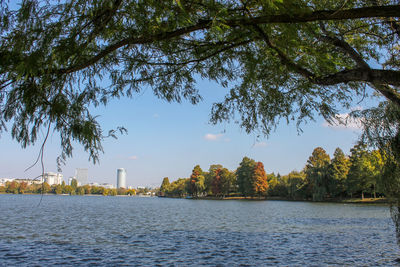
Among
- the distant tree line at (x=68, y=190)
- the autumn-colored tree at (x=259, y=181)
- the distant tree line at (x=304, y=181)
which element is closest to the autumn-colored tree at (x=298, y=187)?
the distant tree line at (x=304, y=181)

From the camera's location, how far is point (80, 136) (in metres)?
2.30

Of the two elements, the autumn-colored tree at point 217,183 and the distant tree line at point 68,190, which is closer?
the autumn-colored tree at point 217,183

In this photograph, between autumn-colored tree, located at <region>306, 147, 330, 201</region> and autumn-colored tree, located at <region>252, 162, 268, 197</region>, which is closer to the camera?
autumn-colored tree, located at <region>306, 147, 330, 201</region>

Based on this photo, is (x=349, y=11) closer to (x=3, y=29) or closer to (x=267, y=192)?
(x=3, y=29)

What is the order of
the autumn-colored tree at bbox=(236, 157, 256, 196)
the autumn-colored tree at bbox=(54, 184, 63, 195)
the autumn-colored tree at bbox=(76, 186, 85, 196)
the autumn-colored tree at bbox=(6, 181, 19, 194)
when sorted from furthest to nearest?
the autumn-colored tree at bbox=(76, 186, 85, 196) < the autumn-colored tree at bbox=(6, 181, 19, 194) < the autumn-colored tree at bbox=(54, 184, 63, 195) < the autumn-colored tree at bbox=(236, 157, 256, 196)

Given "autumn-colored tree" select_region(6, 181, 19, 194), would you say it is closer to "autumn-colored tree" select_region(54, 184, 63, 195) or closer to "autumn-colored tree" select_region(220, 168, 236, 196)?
"autumn-colored tree" select_region(54, 184, 63, 195)

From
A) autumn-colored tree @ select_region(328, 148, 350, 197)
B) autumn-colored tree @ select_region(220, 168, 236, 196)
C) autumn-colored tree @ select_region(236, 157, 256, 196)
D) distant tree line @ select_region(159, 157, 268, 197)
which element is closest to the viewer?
autumn-colored tree @ select_region(328, 148, 350, 197)

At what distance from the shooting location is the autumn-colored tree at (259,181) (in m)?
63.0

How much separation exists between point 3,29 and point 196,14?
5.20 feet

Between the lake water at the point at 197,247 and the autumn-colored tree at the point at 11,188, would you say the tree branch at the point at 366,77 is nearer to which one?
the lake water at the point at 197,247

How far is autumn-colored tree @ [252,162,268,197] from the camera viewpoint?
62978 millimetres

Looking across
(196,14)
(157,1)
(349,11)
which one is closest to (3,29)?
(157,1)

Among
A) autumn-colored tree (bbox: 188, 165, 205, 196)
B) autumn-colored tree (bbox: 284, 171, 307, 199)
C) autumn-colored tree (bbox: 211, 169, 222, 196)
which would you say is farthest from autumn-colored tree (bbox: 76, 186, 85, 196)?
autumn-colored tree (bbox: 284, 171, 307, 199)

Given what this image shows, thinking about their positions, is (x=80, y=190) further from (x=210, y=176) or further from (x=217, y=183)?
(x=217, y=183)
